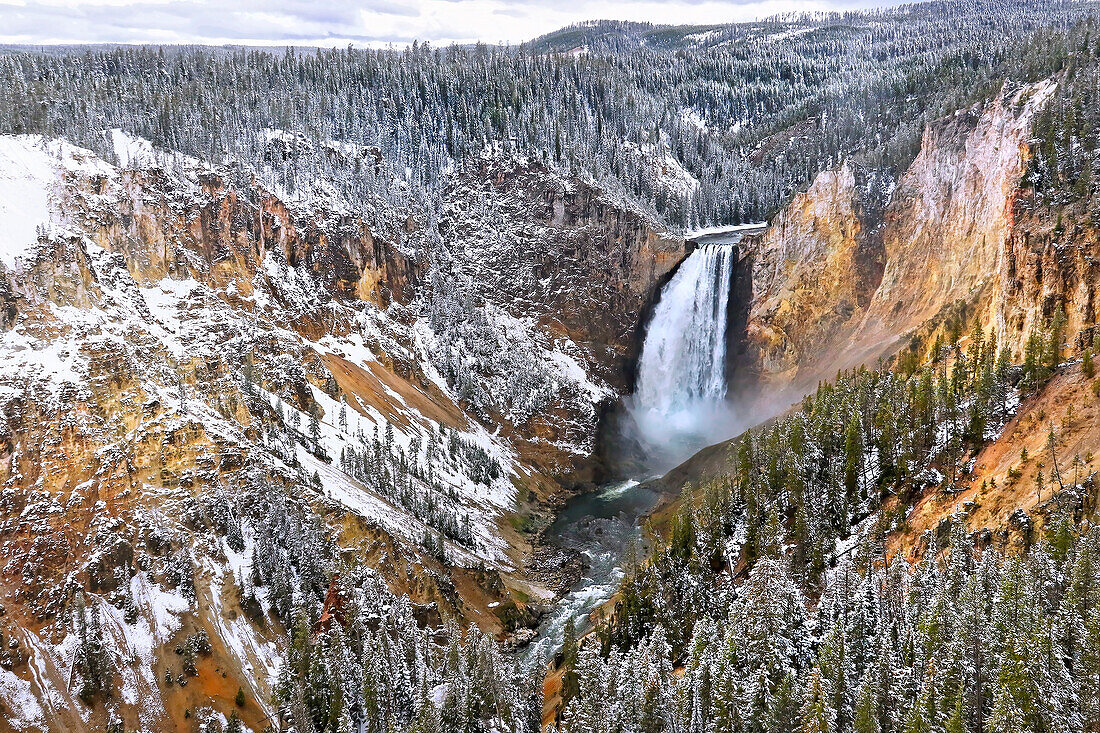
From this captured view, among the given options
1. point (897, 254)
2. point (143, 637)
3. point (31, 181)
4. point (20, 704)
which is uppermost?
point (31, 181)

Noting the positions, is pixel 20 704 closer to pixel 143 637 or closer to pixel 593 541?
pixel 143 637

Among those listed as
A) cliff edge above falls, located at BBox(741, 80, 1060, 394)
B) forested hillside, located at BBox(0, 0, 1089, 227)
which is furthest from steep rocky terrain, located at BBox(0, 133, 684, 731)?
cliff edge above falls, located at BBox(741, 80, 1060, 394)

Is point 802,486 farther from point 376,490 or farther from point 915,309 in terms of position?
point 376,490

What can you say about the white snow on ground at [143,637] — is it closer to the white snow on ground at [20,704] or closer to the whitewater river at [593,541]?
the white snow on ground at [20,704]

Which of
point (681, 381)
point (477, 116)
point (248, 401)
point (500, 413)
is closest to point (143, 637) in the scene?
point (248, 401)

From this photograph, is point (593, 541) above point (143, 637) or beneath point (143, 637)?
beneath

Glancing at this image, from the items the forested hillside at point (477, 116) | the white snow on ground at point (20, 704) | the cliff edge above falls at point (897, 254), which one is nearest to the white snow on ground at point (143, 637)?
the white snow on ground at point (20, 704)

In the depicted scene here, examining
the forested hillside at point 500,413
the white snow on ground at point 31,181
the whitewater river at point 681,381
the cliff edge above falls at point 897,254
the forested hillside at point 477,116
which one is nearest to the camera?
the forested hillside at point 500,413

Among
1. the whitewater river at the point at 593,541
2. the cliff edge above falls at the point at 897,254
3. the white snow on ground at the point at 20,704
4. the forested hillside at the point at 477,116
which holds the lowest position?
the whitewater river at the point at 593,541

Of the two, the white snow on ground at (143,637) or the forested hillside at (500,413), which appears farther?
the white snow on ground at (143,637)
